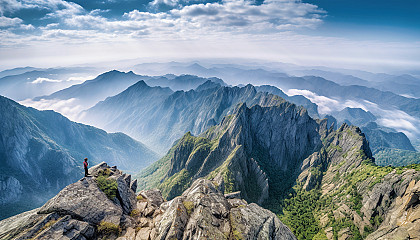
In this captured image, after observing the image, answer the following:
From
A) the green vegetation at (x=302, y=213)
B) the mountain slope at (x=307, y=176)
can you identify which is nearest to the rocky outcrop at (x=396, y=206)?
the mountain slope at (x=307, y=176)

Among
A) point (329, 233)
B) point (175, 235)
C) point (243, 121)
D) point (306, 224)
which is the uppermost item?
point (175, 235)

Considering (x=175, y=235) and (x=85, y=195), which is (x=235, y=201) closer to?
(x=175, y=235)

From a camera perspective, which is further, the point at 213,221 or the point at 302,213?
the point at 302,213

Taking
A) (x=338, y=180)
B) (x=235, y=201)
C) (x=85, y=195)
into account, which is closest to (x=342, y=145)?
(x=338, y=180)

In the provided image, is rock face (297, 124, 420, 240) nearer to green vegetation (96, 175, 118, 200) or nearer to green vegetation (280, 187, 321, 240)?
green vegetation (280, 187, 321, 240)

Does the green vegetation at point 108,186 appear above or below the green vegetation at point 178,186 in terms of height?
above

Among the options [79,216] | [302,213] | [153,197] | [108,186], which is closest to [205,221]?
[153,197]

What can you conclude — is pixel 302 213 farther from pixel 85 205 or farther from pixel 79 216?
pixel 79 216

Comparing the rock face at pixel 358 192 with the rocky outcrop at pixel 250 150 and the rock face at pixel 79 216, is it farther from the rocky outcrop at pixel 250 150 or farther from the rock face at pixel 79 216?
the rock face at pixel 79 216
